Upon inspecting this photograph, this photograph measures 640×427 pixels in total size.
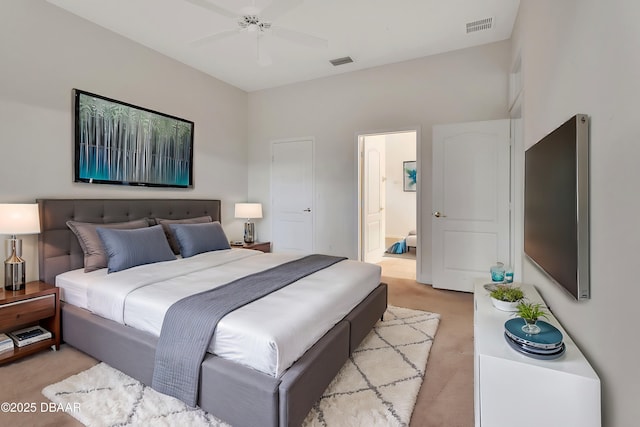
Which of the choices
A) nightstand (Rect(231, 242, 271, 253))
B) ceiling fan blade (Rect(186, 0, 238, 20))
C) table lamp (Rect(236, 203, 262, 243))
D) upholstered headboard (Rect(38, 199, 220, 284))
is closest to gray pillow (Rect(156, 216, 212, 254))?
upholstered headboard (Rect(38, 199, 220, 284))

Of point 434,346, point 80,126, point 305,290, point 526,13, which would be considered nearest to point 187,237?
point 80,126

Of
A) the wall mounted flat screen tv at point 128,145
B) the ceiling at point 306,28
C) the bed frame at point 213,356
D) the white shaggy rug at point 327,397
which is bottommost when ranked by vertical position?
the white shaggy rug at point 327,397

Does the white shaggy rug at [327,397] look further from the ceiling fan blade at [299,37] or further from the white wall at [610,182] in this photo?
the ceiling fan blade at [299,37]

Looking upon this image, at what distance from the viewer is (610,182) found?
3.69 ft

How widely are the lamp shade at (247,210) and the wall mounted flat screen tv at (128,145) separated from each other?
840 mm

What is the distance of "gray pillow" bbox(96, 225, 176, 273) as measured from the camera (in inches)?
103

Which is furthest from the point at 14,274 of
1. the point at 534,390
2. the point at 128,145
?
the point at 534,390

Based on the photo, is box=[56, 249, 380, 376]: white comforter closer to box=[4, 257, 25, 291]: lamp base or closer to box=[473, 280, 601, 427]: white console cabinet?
box=[4, 257, 25, 291]: lamp base

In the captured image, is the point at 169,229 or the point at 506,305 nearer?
the point at 506,305

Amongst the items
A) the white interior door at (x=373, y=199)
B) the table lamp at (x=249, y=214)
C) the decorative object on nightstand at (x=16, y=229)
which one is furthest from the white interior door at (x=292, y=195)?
the decorative object on nightstand at (x=16, y=229)

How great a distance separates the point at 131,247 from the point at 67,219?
0.74m

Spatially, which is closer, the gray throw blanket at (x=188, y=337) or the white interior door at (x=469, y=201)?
the gray throw blanket at (x=188, y=337)

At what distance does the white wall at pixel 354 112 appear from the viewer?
3.85m

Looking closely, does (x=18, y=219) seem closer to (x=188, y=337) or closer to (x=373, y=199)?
(x=188, y=337)
